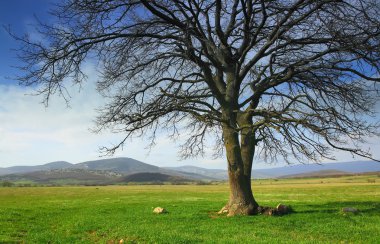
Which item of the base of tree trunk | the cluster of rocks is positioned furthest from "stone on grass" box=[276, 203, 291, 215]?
the base of tree trunk

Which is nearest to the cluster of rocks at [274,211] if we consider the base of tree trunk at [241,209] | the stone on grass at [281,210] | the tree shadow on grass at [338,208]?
the stone on grass at [281,210]

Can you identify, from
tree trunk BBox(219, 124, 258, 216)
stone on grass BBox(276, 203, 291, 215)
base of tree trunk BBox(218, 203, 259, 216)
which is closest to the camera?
base of tree trunk BBox(218, 203, 259, 216)

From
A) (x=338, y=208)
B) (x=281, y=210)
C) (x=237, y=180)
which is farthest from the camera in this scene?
(x=338, y=208)

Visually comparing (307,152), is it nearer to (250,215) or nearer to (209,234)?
(250,215)

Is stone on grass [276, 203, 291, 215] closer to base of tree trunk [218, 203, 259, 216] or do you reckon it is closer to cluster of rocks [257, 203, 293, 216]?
cluster of rocks [257, 203, 293, 216]

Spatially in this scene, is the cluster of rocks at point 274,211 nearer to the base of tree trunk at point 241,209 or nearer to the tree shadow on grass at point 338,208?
the base of tree trunk at point 241,209

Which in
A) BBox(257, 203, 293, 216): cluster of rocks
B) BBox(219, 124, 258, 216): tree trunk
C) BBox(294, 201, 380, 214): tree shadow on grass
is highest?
BBox(219, 124, 258, 216): tree trunk

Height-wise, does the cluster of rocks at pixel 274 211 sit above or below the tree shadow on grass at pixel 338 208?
above

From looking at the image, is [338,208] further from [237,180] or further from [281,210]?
[237,180]

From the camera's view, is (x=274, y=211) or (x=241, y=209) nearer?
(x=241, y=209)

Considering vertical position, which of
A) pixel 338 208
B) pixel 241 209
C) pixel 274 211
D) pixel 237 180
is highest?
pixel 237 180

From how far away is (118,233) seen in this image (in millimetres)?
14969

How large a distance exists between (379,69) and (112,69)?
14.1 m

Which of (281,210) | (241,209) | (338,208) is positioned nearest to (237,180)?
(241,209)
